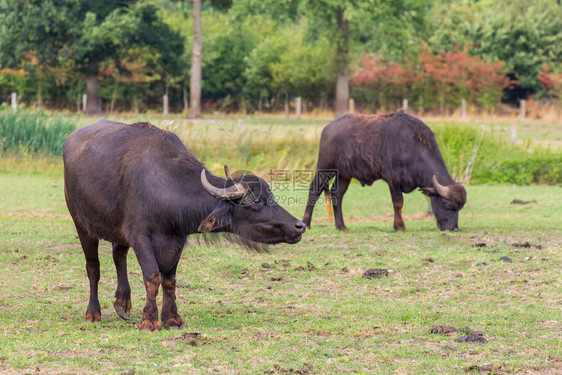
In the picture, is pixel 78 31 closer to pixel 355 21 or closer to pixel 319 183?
pixel 355 21

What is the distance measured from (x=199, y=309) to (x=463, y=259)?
12.9 feet

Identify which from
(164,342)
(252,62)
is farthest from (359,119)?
(252,62)

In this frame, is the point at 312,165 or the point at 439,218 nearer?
the point at 439,218

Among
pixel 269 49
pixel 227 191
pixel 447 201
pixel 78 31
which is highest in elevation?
pixel 78 31

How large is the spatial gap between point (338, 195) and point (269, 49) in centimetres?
3468

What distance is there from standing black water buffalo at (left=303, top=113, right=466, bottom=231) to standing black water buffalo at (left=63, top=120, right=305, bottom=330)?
614 centimetres

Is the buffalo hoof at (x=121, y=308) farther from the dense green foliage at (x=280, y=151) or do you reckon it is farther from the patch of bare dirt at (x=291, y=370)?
the dense green foliage at (x=280, y=151)

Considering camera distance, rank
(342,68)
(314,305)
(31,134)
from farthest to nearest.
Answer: (342,68) → (31,134) → (314,305)

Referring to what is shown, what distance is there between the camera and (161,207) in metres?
6.62

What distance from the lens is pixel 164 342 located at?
6.07 m

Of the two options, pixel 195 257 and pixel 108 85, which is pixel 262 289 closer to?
pixel 195 257

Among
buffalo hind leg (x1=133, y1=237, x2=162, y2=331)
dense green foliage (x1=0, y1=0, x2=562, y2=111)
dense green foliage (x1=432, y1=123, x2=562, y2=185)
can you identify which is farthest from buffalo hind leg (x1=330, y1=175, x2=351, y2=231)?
dense green foliage (x1=0, y1=0, x2=562, y2=111)

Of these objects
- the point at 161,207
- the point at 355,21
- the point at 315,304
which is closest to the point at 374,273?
the point at 315,304

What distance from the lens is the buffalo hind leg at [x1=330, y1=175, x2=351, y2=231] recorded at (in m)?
12.8
